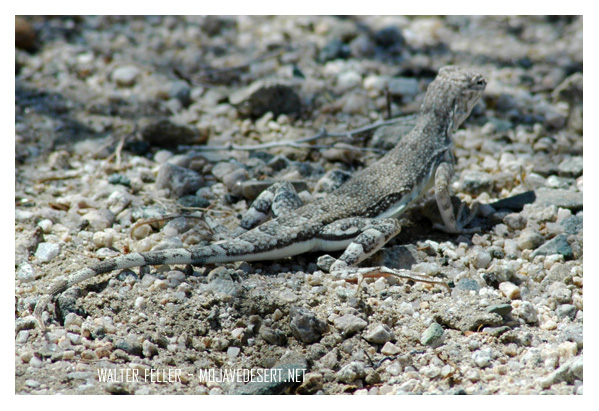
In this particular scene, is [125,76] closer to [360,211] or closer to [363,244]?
[360,211]

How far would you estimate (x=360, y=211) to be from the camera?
17.8ft

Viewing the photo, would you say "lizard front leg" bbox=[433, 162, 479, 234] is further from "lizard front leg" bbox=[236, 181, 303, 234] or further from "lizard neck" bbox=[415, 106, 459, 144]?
"lizard front leg" bbox=[236, 181, 303, 234]

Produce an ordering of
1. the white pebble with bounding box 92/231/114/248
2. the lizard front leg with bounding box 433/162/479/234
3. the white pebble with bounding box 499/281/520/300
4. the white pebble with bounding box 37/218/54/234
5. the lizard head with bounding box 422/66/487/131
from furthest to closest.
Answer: the lizard head with bounding box 422/66/487/131 < the lizard front leg with bounding box 433/162/479/234 < the white pebble with bounding box 37/218/54/234 < the white pebble with bounding box 92/231/114/248 < the white pebble with bounding box 499/281/520/300

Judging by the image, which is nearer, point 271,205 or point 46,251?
point 46,251

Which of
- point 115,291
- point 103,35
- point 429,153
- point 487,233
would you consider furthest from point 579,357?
point 103,35

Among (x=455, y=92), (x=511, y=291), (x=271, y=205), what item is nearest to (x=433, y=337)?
(x=511, y=291)

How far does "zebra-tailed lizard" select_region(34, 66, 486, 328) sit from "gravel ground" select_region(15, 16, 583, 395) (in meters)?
0.16

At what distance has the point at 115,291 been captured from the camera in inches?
180

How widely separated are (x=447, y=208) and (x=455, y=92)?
128cm

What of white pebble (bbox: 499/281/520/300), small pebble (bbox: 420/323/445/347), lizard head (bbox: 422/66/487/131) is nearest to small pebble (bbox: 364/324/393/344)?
small pebble (bbox: 420/323/445/347)

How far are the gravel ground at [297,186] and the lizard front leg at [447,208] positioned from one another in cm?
13

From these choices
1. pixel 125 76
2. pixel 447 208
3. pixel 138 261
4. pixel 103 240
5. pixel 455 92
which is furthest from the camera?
pixel 125 76

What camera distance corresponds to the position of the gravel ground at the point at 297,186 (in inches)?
160

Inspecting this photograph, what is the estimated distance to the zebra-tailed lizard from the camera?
189 inches
